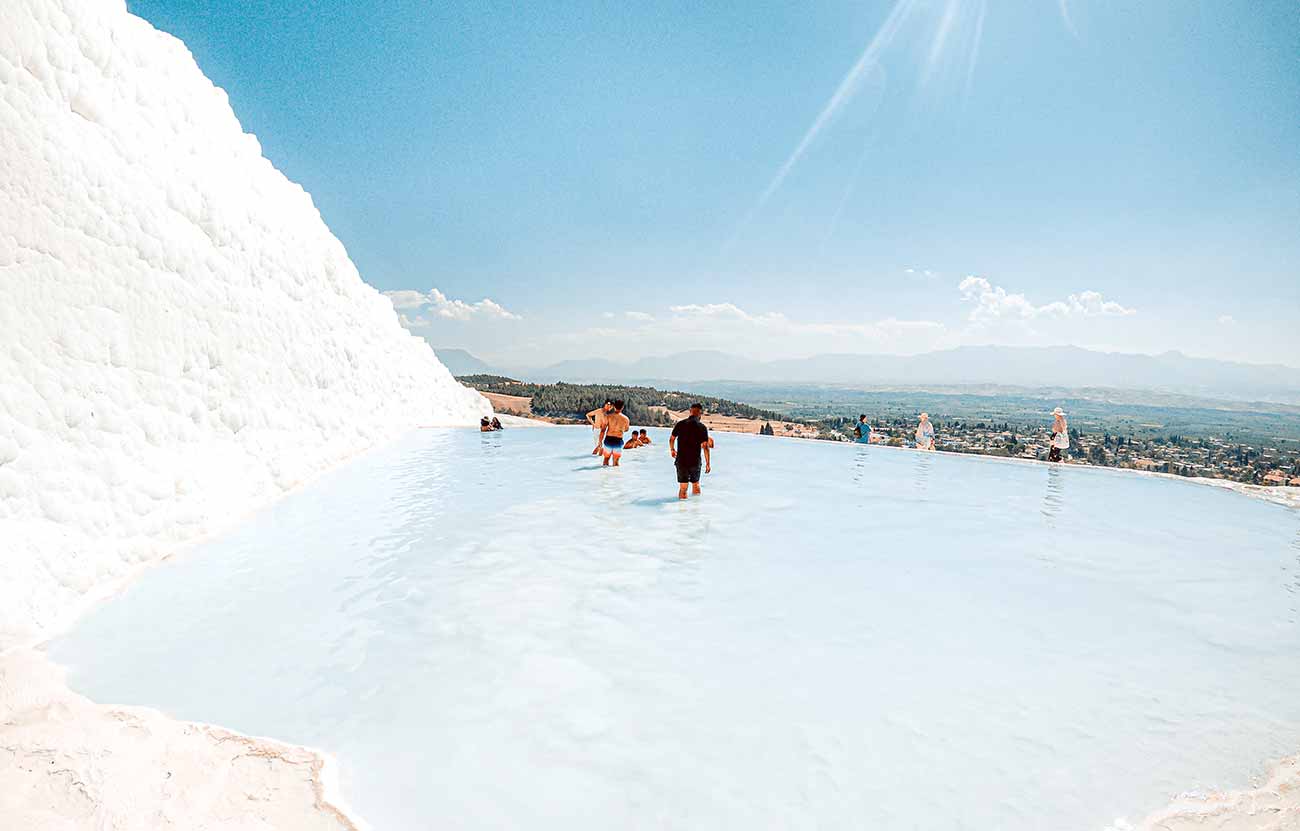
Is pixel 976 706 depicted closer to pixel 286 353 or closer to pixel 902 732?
pixel 902 732

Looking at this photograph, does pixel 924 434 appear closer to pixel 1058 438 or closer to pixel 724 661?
pixel 1058 438

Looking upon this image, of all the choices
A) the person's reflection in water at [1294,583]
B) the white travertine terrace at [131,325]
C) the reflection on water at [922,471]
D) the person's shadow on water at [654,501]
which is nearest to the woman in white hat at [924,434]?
the reflection on water at [922,471]

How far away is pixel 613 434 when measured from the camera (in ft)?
52.7

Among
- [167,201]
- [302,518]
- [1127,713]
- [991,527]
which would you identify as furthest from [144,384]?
[991,527]

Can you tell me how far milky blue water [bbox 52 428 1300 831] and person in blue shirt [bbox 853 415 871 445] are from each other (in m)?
11.7

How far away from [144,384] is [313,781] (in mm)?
9167

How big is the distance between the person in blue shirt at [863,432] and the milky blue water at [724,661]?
1169 cm

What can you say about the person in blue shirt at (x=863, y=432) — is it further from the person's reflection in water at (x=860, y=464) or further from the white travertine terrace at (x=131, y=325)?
the white travertine terrace at (x=131, y=325)

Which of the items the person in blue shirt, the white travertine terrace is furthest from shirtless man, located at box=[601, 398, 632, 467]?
the person in blue shirt

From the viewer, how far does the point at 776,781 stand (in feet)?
12.7

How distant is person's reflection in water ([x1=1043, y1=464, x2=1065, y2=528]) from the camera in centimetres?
1184

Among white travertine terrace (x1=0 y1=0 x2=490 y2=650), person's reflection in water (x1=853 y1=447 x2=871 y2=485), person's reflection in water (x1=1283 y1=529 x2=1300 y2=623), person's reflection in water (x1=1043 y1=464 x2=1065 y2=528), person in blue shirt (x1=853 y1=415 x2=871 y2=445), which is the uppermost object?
white travertine terrace (x1=0 y1=0 x2=490 y2=650)

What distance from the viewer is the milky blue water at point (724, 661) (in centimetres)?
381

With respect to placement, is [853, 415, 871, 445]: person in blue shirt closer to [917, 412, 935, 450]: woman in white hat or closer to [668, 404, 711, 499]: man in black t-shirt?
[917, 412, 935, 450]: woman in white hat
